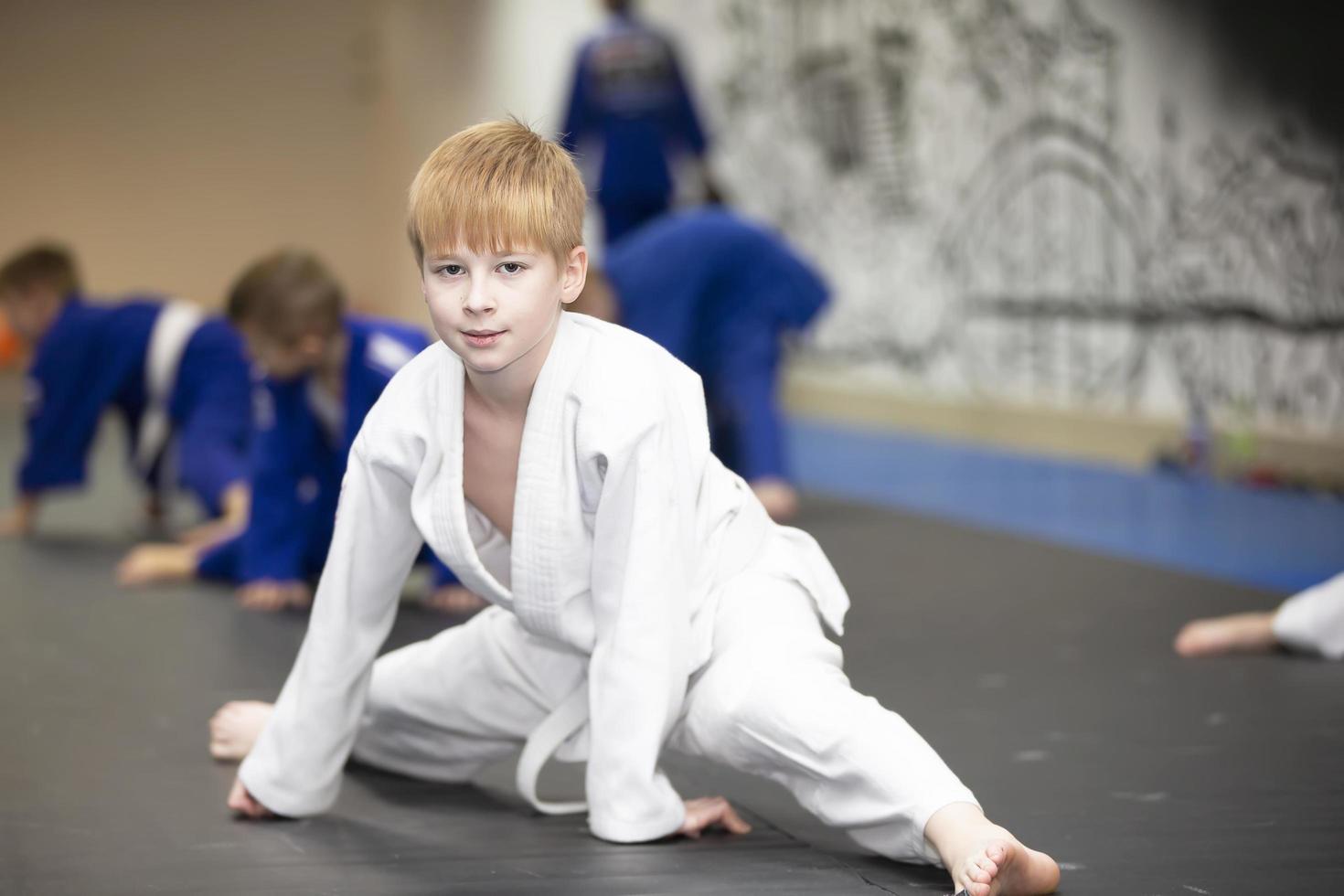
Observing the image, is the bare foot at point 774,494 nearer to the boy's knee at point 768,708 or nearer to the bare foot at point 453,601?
the bare foot at point 453,601

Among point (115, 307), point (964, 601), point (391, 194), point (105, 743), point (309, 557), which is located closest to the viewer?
point (105, 743)

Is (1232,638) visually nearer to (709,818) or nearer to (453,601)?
(709,818)

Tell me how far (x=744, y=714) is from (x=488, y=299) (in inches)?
19.7

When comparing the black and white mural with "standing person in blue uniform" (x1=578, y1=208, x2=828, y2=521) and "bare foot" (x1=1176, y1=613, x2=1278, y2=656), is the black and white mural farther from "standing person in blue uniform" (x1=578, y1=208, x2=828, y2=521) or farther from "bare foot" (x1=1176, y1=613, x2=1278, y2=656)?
"bare foot" (x1=1176, y1=613, x2=1278, y2=656)

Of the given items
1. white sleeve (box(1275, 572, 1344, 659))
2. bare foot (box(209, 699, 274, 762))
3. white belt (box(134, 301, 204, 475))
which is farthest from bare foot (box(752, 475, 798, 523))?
bare foot (box(209, 699, 274, 762))

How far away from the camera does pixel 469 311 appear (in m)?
1.68

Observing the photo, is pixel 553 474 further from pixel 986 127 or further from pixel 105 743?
pixel 986 127

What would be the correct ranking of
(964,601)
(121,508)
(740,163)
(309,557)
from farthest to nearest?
(740,163)
(121,508)
(309,557)
(964,601)

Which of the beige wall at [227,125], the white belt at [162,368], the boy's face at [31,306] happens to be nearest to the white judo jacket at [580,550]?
the white belt at [162,368]

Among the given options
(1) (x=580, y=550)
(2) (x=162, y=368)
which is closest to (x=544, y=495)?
(1) (x=580, y=550)

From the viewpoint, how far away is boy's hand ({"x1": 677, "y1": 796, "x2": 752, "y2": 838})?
1.81m

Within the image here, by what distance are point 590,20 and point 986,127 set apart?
4.44 meters

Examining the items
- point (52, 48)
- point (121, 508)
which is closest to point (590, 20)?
point (52, 48)

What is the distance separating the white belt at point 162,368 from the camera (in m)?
4.48
